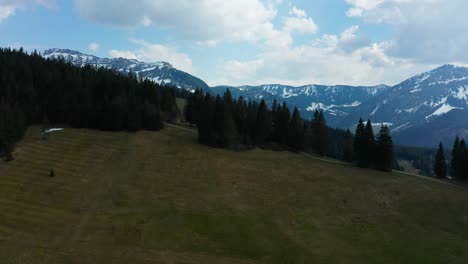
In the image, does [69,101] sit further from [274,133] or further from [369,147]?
[369,147]

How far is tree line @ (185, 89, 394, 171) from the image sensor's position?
8369 cm

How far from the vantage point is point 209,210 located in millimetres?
47656

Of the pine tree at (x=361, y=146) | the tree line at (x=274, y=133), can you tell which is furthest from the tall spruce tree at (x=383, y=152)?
the pine tree at (x=361, y=146)

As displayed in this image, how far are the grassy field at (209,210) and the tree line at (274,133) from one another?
8.23 m

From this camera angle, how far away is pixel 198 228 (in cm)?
4191

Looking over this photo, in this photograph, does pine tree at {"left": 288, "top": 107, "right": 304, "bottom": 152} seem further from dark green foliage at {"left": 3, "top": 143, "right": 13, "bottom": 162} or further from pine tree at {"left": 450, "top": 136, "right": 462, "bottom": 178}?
dark green foliage at {"left": 3, "top": 143, "right": 13, "bottom": 162}

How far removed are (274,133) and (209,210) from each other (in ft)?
183

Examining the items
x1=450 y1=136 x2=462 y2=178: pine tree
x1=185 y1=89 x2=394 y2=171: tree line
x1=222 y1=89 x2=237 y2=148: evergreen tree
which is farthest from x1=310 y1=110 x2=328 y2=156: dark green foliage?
x1=450 y1=136 x2=462 y2=178: pine tree

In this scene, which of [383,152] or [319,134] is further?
[319,134]

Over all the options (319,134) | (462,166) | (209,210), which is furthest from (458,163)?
(209,210)

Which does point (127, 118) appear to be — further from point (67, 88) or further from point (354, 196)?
point (354, 196)

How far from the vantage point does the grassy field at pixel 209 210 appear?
36.0m

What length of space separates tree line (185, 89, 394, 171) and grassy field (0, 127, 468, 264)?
27.0ft

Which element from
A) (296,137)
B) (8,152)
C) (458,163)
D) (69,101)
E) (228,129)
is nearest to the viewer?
(8,152)
